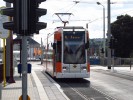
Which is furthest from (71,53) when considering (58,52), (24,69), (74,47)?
(24,69)

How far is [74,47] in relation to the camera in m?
30.1

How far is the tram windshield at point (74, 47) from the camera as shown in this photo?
29891mm

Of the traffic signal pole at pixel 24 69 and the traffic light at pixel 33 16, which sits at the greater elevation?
the traffic light at pixel 33 16

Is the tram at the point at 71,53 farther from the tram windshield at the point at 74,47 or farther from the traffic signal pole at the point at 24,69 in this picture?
the traffic signal pole at the point at 24,69

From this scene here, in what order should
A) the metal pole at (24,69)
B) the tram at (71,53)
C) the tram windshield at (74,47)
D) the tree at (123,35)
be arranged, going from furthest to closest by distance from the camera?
the tree at (123,35)
the tram windshield at (74,47)
the tram at (71,53)
the metal pole at (24,69)

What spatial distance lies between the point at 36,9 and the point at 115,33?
79.1m

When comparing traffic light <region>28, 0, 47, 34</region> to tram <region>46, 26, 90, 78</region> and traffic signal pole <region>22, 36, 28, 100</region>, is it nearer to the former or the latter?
traffic signal pole <region>22, 36, 28, 100</region>

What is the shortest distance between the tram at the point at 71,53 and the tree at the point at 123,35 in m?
56.3

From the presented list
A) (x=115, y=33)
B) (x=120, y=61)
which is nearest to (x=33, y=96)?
(x=120, y=61)

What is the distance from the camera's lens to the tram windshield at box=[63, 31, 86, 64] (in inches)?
1177

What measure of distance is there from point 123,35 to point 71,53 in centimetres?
6066

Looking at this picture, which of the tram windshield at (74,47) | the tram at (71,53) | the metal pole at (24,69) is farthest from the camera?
the tram windshield at (74,47)

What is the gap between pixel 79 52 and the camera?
98.7 feet

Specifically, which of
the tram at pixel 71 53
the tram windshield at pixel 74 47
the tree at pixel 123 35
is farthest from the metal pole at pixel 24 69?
the tree at pixel 123 35
